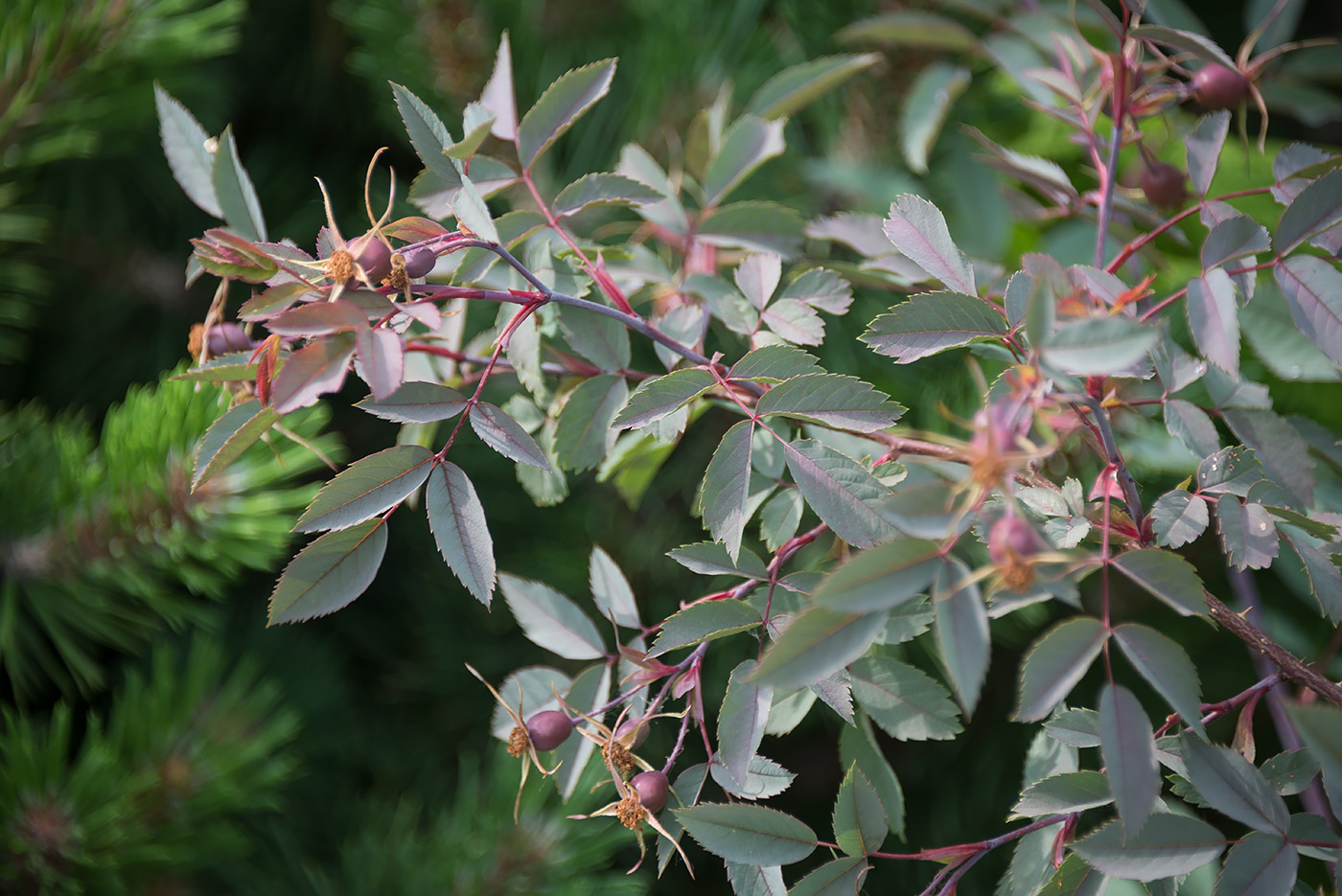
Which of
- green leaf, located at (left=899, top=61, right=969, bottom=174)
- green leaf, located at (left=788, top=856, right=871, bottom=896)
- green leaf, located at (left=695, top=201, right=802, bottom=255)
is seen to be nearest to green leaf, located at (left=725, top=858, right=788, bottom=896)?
green leaf, located at (left=788, top=856, right=871, bottom=896)

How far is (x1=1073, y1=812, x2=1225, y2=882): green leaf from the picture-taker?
20 cm

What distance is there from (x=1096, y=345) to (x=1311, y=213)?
129 millimetres

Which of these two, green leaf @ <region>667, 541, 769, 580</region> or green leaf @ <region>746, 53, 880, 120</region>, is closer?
green leaf @ <region>667, 541, 769, 580</region>

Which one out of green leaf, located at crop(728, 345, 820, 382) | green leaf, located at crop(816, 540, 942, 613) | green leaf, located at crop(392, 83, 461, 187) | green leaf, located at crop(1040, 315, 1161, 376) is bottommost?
green leaf, located at crop(728, 345, 820, 382)

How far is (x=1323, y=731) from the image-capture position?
0.17 m

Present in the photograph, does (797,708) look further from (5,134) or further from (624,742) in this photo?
(5,134)

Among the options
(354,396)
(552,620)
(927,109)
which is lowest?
(354,396)

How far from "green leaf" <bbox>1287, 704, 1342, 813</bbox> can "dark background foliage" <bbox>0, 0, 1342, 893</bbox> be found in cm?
28

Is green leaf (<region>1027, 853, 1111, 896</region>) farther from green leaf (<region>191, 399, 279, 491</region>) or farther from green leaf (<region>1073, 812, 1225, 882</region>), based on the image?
green leaf (<region>191, 399, 279, 491</region>)

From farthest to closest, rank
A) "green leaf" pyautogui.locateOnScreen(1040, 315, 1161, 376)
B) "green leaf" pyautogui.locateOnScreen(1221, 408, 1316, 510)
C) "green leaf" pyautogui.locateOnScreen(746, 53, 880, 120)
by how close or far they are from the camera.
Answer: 1. "green leaf" pyautogui.locateOnScreen(746, 53, 880, 120)
2. "green leaf" pyautogui.locateOnScreen(1221, 408, 1316, 510)
3. "green leaf" pyautogui.locateOnScreen(1040, 315, 1161, 376)

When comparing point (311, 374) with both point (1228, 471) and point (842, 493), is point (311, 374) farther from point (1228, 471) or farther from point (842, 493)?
point (1228, 471)

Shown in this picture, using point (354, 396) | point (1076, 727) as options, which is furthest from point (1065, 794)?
point (354, 396)

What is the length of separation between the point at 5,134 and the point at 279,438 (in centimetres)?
21

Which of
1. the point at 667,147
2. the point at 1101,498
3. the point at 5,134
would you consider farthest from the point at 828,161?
the point at 5,134
